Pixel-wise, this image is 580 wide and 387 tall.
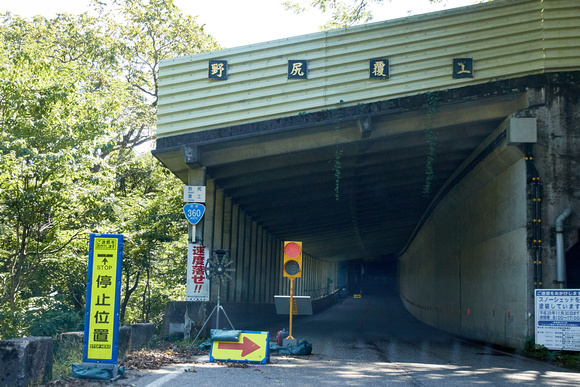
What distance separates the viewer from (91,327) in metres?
7.71

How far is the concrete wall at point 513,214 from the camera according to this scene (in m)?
13.9

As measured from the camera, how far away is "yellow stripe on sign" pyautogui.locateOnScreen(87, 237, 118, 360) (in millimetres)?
7711

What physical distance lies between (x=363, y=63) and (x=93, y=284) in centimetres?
1003

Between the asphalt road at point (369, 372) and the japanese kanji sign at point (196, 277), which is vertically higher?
the japanese kanji sign at point (196, 277)

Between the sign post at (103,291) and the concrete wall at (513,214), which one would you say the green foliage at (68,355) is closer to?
the sign post at (103,291)

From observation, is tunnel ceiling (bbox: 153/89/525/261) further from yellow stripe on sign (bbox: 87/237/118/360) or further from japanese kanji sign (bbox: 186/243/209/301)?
yellow stripe on sign (bbox: 87/237/118/360)

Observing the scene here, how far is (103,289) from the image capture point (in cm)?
780

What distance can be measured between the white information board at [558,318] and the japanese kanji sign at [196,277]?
832cm

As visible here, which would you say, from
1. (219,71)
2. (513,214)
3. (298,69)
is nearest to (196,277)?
(219,71)

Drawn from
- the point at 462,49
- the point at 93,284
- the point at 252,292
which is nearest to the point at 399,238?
the point at 252,292

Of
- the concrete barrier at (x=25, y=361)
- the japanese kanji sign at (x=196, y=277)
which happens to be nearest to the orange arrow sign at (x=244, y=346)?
the concrete barrier at (x=25, y=361)

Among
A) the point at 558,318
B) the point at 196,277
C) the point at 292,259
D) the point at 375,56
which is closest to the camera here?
the point at 292,259

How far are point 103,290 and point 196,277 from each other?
7.89m

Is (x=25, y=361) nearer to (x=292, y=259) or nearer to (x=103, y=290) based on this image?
(x=103, y=290)
